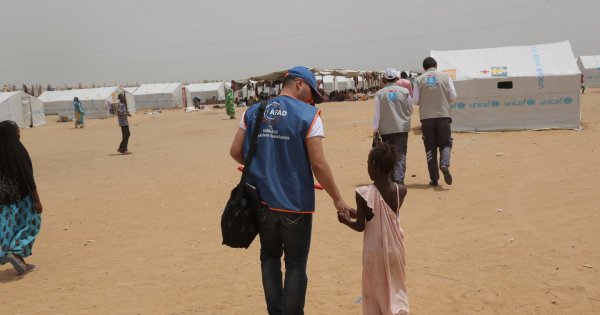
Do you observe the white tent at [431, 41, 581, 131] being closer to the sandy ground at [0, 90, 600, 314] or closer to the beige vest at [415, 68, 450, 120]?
the sandy ground at [0, 90, 600, 314]

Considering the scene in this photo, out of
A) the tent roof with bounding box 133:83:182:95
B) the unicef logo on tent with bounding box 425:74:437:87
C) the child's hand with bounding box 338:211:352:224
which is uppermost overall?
the tent roof with bounding box 133:83:182:95

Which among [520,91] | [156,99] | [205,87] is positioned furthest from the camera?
[205,87]

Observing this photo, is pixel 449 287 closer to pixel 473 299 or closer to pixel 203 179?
pixel 473 299

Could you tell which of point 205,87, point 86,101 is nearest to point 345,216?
point 86,101

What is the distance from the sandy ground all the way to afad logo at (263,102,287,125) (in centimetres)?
145

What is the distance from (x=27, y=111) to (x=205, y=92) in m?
20.5

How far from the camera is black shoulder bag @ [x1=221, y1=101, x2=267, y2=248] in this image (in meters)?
3.23

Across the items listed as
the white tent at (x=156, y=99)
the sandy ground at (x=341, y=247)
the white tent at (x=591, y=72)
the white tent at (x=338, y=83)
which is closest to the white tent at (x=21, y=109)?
the white tent at (x=156, y=99)

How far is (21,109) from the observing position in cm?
3422

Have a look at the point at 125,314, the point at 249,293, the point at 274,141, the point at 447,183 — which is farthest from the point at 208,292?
the point at 447,183

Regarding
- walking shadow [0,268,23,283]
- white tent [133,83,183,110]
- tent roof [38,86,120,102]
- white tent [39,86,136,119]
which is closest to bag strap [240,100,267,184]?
walking shadow [0,268,23,283]

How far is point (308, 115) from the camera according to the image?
10.4 ft

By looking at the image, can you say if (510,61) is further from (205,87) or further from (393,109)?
(205,87)

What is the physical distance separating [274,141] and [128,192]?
6.82 metres
